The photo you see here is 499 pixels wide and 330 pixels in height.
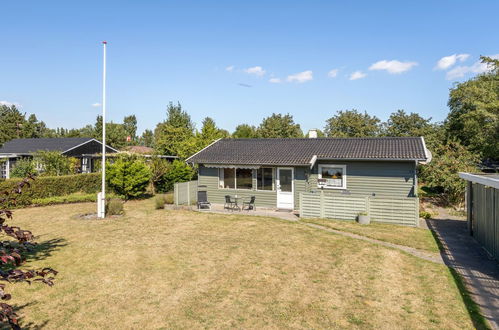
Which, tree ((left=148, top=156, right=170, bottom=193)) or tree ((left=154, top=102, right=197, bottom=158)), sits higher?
tree ((left=154, top=102, right=197, bottom=158))

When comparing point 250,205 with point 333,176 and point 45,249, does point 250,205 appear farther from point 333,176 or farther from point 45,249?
point 45,249

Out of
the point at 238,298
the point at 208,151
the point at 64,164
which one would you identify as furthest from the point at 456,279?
the point at 64,164

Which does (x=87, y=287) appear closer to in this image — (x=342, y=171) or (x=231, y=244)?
(x=231, y=244)

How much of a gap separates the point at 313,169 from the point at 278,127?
105ft

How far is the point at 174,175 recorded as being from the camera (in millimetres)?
25406

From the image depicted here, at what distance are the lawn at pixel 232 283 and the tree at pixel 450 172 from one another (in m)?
11.6

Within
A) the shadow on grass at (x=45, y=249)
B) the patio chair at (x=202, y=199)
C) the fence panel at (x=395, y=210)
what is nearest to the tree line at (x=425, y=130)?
the fence panel at (x=395, y=210)

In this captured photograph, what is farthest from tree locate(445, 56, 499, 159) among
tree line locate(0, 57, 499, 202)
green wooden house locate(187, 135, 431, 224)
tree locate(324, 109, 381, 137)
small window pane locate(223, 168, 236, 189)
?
small window pane locate(223, 168, 236, 189)

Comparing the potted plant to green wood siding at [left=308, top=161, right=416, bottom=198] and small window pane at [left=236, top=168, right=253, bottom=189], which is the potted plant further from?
small window pane at [left=236, top=168, right=253, bottom=189]

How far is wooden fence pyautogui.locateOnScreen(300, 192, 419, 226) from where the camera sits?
15.2m

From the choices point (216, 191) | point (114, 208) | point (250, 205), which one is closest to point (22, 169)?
point (114, 208)

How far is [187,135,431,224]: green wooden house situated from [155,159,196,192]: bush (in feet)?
14.2

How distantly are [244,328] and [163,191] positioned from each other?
21.3 m

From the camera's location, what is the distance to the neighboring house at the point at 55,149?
32.3 m
